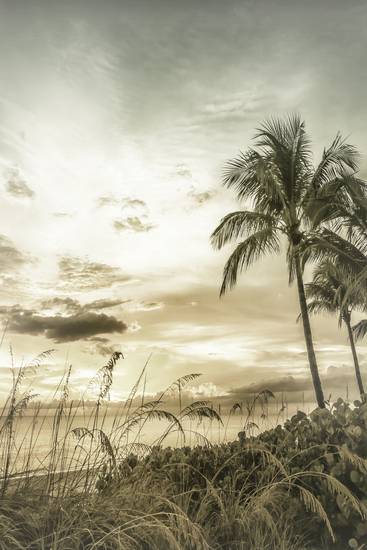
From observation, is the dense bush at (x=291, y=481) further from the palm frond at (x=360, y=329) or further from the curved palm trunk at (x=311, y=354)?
the palm frond at (x=360, y=329)

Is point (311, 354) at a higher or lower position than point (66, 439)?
higher

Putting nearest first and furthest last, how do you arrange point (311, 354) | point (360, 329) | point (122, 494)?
point (122, 494)
point (311, 354)
point (360, 329)

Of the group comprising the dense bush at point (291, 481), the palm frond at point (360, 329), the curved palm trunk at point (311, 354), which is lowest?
the dense bush at point (291, 481)

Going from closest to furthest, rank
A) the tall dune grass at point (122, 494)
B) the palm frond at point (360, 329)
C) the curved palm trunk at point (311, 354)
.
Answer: the tall dune grass at point (122, 494), the curved palm trunk at point (311, 354), the palm frond at point (360, 329)

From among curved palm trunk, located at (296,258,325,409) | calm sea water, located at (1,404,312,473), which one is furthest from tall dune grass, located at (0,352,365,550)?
curved palm trunk, located at (296,258,325,409)

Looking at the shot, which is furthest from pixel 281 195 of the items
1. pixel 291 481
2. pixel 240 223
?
pixel 291 481

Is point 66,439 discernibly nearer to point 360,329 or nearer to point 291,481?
point 291,481

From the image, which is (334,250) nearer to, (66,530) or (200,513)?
(200,513)

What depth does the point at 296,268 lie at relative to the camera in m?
13.7

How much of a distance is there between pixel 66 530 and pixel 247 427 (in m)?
2.95

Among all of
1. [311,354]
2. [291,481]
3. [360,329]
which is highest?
[360,329]

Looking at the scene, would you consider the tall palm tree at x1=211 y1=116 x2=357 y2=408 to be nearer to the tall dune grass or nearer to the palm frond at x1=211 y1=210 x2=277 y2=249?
the palm frond at x1=211 y1=210 x2=277 y2=249

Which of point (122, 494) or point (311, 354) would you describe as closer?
point (122, 494)

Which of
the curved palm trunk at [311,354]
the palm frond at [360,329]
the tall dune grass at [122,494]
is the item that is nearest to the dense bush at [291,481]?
the tall dune grass at [122,494]
